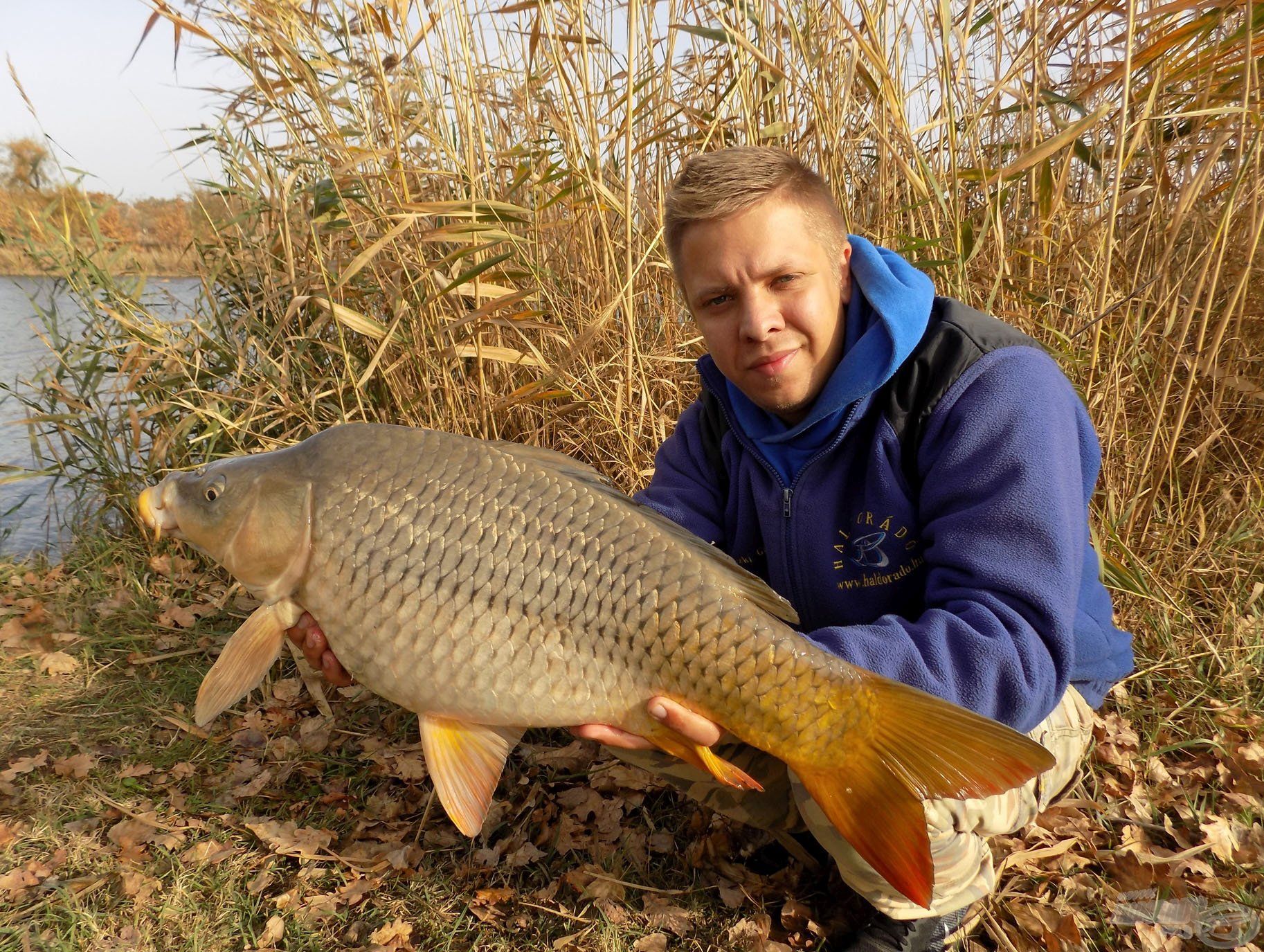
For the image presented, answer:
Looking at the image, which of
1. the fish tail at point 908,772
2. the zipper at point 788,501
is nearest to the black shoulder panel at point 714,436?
the zipper at point 788,501

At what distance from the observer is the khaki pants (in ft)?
4.69

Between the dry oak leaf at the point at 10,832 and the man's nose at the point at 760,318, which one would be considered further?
the dry oak leaf at the point at 10,832

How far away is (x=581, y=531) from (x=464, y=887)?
0.86 metres

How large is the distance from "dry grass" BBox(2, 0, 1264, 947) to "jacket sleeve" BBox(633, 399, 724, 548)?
0.42 metres

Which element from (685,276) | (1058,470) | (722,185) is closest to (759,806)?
(1058,470)

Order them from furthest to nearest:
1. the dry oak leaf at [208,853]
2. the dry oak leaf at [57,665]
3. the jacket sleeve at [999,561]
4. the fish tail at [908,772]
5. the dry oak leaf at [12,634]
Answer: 1. the dry oak leaf at [12,634]
2. the dry oak leaf at [57,665]
3. the dry oak leaf at [208,853]
4. the jacket sleeve at [999,561]
5. the fish tail at [908,772]

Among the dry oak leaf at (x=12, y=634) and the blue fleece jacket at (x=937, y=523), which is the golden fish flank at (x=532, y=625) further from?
the dry oak leaf at (x=12, y=634)

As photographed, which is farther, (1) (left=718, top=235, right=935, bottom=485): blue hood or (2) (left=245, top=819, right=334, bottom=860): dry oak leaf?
(2) (left=245, top=819, right=334, bottom=860): dry oak leaf

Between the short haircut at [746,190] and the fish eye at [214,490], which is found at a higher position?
the short haircut at [746,190]

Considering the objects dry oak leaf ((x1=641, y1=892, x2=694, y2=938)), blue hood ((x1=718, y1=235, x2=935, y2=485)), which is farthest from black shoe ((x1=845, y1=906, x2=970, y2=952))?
blue hood ((x1=718, y1=235, x2=935, y2=485))

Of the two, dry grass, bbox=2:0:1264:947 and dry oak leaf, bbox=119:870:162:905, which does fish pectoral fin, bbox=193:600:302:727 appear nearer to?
dry oak leaf, bbox=119:870:162:905

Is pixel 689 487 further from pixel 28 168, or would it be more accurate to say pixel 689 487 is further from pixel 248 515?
Result: pixel 28 168

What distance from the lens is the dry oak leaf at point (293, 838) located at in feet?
6.02

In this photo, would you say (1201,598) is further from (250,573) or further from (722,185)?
(250,573)
